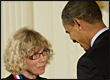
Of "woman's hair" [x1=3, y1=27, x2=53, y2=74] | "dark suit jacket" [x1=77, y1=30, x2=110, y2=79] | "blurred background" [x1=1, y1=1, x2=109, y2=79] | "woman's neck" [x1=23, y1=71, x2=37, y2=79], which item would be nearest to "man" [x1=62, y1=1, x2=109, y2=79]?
"dark suit jacket" [x1=77, y1=30, x2=110, y2=79]

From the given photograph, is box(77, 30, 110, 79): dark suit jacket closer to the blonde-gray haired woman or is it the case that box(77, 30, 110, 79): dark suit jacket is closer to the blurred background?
the blonde-gray haired woman

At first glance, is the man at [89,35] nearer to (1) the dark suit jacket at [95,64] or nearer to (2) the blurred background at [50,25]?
(1) the dark suit jacket at [95,64]

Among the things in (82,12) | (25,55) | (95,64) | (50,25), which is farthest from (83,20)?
(50,25)

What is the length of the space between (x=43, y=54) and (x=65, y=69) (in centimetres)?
293

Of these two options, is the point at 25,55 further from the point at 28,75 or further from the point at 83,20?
the point at 83,20

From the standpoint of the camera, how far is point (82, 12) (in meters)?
2.29

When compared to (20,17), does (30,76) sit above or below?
below

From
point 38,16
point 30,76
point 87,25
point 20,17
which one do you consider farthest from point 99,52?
point 38,16

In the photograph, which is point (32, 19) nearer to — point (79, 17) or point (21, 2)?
point (21, 2)

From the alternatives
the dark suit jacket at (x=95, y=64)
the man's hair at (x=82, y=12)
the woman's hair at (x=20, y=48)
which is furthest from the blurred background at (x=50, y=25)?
the dark suit jacket at (x=95, y=64)

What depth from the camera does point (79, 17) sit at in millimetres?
2258

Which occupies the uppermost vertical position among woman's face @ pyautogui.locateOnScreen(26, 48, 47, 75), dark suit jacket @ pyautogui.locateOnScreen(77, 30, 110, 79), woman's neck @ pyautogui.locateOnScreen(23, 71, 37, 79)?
dark suit jacket @ pyautogui.locateOnScreen(77, 30, 110, 79)

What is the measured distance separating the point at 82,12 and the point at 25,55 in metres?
1.22

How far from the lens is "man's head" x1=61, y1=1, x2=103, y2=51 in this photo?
2193mm
